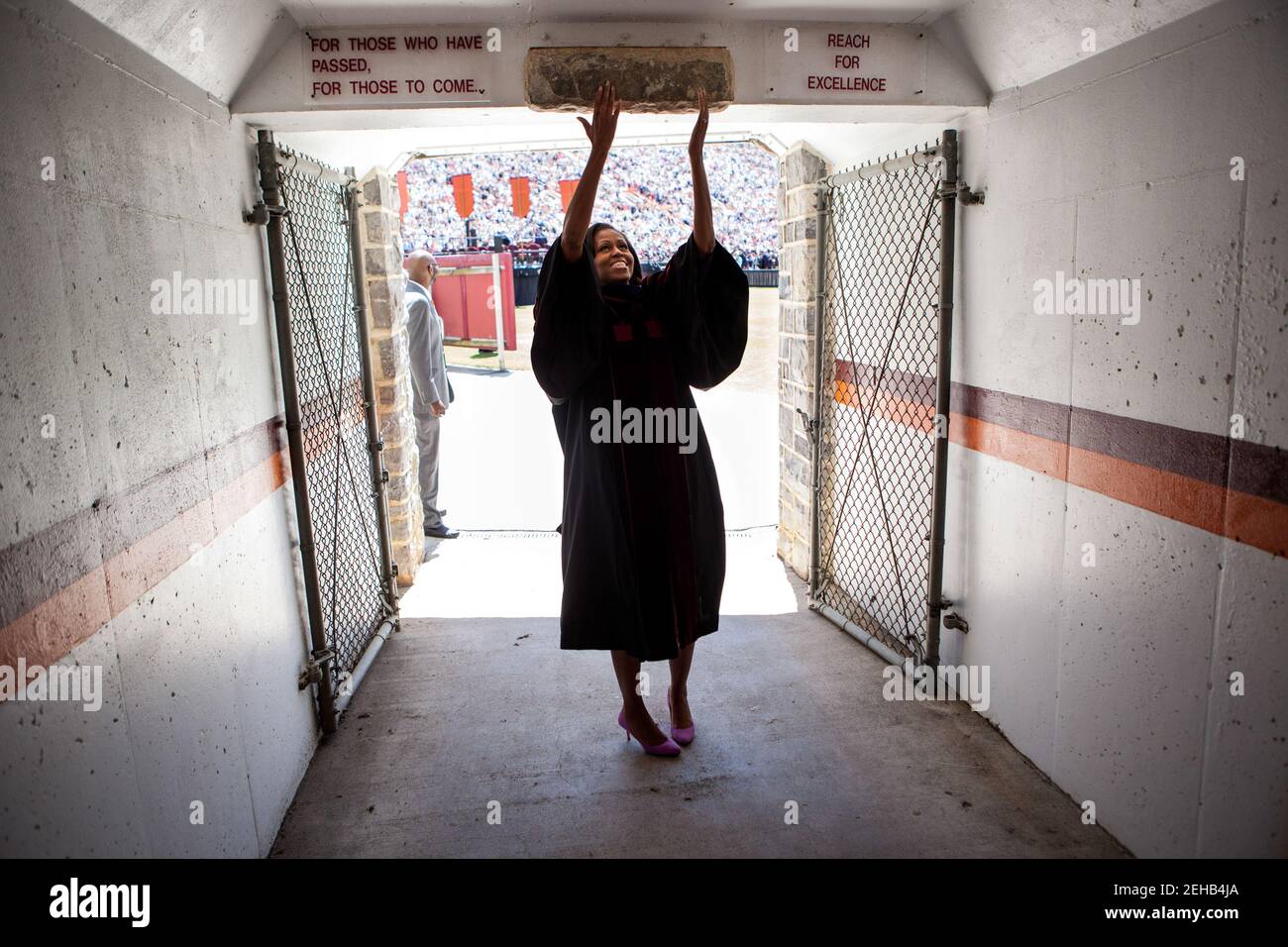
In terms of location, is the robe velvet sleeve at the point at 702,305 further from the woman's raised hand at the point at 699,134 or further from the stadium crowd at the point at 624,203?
the stadium crowd at the point at 624,203

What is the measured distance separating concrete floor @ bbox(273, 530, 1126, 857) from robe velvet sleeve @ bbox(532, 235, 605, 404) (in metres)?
1.48

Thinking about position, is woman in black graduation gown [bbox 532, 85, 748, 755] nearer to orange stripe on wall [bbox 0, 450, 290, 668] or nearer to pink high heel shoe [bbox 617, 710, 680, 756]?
pink high heel shoe [bbox 617, 710, 680, 756]

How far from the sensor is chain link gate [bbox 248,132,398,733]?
3.23 m

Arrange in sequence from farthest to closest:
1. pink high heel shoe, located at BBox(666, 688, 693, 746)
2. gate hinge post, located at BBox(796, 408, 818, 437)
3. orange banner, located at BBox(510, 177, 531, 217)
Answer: orange banner, located at BBox(510, 177, 531, 217), gate hinge post, located at BBox(796, 408, 818, 437), pink high heel shoe, located at BBox(666, 688, 693, 746)


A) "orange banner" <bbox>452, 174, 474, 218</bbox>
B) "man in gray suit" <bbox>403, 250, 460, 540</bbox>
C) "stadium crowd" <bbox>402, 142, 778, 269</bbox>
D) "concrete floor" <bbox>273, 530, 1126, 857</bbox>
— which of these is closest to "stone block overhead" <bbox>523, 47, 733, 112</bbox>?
"concrete floor" <bbox>273, 530, 1126, 857</bbox>

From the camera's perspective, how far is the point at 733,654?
167 inches

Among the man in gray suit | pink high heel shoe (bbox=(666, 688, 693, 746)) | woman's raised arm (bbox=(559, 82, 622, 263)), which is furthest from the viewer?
the man in gray suit

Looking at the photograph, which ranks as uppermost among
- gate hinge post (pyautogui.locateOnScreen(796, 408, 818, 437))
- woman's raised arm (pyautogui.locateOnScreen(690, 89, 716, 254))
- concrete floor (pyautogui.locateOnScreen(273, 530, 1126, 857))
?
woman's raised arm (pyautogui.locateOnScreen(690, 89, 716, 254))

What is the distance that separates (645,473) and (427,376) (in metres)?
3.48

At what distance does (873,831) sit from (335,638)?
237 centimetres

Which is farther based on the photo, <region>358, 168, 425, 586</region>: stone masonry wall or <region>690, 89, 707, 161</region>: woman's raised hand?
<region>358, 168, 425, 586</region>: stone masonry wall
